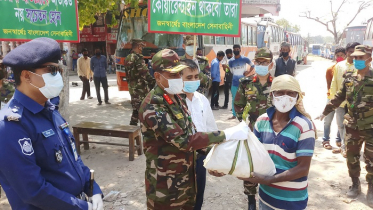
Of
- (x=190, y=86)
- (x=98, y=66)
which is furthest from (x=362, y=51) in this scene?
(x=98, y=66)

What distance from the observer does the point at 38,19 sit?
438 centimetres

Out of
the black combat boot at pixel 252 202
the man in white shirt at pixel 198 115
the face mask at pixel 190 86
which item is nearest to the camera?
the man in white shirt at pixel 198 115

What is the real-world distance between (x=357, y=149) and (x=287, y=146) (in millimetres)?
2160

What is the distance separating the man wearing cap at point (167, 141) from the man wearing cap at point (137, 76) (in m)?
3.94

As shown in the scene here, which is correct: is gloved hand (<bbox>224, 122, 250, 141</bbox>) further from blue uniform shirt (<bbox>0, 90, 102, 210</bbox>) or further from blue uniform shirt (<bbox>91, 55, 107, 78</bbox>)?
blue uniform shirt (<bbox>91, 55, 107, 78</bbox>)

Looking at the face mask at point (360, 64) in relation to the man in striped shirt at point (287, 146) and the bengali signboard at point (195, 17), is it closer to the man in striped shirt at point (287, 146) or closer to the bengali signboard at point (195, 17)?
the man in striped shirt at point (287, 146)

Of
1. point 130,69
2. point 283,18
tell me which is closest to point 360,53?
point 130,69

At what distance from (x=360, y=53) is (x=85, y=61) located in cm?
864

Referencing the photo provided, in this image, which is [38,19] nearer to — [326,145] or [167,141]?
[167,141]

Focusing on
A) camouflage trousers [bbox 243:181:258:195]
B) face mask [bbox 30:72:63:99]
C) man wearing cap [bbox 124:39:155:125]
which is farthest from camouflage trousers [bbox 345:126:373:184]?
man wearing cap [bbox 124:39:155:125]

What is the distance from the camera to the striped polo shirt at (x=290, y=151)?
6.14 feet

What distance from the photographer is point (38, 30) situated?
4406 millimetres

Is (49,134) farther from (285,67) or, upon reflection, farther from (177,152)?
(285,67)

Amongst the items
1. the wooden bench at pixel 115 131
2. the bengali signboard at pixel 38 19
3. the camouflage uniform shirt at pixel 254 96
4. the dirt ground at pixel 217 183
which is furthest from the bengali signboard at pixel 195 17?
→ the dirt ground at pixel 217 183
